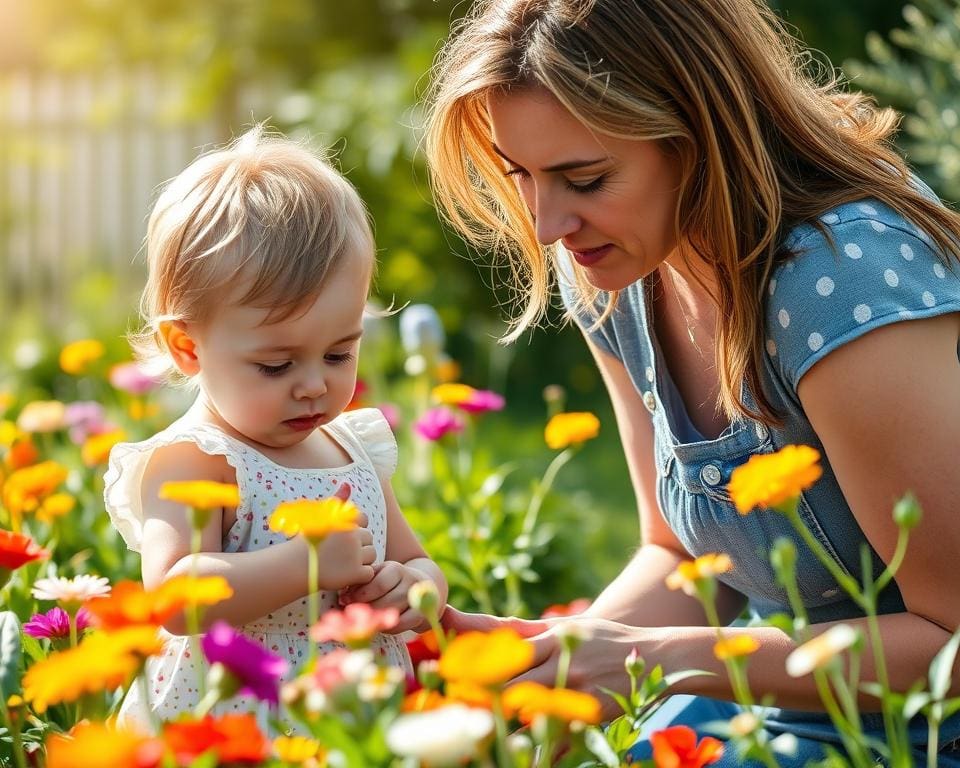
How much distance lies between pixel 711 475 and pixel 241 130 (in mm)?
5721

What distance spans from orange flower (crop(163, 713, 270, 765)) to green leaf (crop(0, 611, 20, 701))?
0.36 m

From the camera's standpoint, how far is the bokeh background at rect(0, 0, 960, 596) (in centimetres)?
526

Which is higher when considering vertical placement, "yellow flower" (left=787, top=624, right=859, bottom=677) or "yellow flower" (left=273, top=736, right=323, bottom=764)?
"yellow flower" (left=787, top=624, right=859, bottom=677)

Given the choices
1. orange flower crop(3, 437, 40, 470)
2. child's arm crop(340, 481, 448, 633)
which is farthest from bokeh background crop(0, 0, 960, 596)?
child's arm crop(340, 481, 448, 633)

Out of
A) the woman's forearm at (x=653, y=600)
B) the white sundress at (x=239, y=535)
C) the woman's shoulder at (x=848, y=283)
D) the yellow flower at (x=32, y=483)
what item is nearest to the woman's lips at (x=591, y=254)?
the woman's shoulder at (x=848, y=283)

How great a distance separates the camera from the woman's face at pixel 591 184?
5.38 ft

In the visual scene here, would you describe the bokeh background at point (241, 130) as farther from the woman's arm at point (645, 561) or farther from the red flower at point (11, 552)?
the red flower at point (11, 552)

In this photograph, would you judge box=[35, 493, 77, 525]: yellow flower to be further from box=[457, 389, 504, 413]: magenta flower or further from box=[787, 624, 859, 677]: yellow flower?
box=[787, 624, 859, 677]: yellow flower

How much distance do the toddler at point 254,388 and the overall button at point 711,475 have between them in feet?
1.46

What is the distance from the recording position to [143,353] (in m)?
1.87

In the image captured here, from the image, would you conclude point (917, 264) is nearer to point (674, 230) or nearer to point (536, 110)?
point (674, 230)

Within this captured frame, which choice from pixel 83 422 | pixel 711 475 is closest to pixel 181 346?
pixel 711 475

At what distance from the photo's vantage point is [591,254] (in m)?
1.73

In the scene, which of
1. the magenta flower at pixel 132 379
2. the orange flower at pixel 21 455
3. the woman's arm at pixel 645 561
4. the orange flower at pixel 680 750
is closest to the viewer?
the orange flower at pixel 680 750
